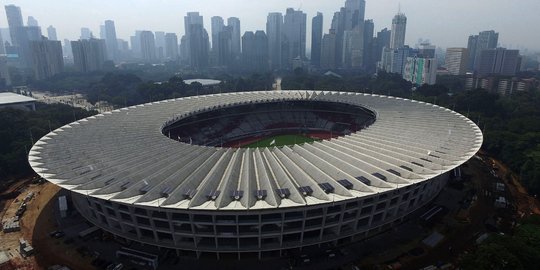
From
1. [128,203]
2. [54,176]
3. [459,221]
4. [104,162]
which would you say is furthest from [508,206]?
[54,176]

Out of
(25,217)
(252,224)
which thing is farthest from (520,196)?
(25,217)

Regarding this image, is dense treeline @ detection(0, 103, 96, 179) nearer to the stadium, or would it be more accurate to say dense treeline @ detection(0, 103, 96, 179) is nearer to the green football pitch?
the stadium

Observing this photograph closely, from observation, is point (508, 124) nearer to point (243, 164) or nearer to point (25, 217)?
point (243, 164)

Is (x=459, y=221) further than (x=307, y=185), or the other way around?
(x=459, y=221)

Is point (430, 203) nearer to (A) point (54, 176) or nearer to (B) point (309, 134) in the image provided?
(B) point (309, 134)

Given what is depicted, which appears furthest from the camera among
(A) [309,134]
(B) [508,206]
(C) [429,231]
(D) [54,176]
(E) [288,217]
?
(A) [309,134]

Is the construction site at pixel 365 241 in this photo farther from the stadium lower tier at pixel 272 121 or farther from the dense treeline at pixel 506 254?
the stadium lower tier at pixel 272 121

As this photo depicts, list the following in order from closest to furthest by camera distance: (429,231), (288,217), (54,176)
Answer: (288,217) → (54,176) → (429,231)
